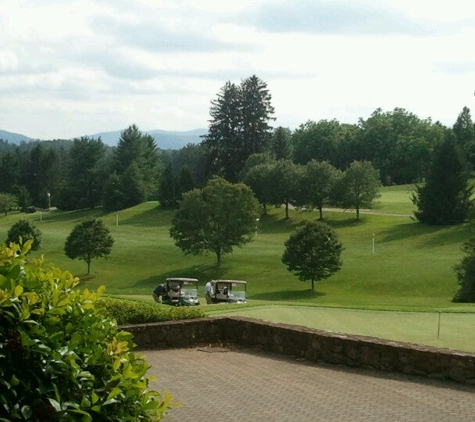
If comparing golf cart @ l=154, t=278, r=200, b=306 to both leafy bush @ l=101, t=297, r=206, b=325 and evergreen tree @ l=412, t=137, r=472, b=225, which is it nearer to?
leafy bush @ l=101, t=297, r=206, b=325

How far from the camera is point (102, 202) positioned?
115125 millimetres

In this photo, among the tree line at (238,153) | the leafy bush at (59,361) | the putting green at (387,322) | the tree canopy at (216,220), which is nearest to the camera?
the leafy bush at (59,361)

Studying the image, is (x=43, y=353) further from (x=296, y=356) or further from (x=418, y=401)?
(x=296, y=356)

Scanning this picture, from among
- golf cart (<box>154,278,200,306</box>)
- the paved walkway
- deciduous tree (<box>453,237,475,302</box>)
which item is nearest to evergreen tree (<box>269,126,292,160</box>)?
deciduous tree (<box>453,237,475,302</box>)

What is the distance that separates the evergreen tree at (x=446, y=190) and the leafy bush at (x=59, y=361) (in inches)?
2738

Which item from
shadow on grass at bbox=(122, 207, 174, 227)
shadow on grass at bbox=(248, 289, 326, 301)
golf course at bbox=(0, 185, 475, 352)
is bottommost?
shadow on grass at bbox=(248, 289, 326, 301)

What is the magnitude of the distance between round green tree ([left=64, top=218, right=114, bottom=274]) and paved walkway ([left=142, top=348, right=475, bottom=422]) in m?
45.7

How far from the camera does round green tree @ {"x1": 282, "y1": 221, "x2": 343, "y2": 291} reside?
5328cm

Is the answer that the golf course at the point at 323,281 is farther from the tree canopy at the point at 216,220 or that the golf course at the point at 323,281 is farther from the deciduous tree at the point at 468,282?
the tree canopy at the point at 216,220

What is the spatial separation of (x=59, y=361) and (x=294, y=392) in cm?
895

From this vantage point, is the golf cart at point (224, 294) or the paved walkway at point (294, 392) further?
the golf cart at point (224, 294)

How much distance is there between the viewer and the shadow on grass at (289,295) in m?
49.9

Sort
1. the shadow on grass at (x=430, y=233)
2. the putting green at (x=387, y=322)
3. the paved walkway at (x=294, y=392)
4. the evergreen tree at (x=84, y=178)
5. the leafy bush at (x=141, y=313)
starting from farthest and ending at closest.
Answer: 1. the evergreen tree at (x=84, y=178)
2. the shadow on grass at (x=430, y=233)
3. the leafy bush at (x=141, y=313)
4. the putting green at (x=387, y=322)
5. the paved walkway at (x=294, y=392)

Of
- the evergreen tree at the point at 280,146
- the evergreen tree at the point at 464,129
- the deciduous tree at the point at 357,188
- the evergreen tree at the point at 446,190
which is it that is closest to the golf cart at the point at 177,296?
the evergreen tree at the point at 446,190
